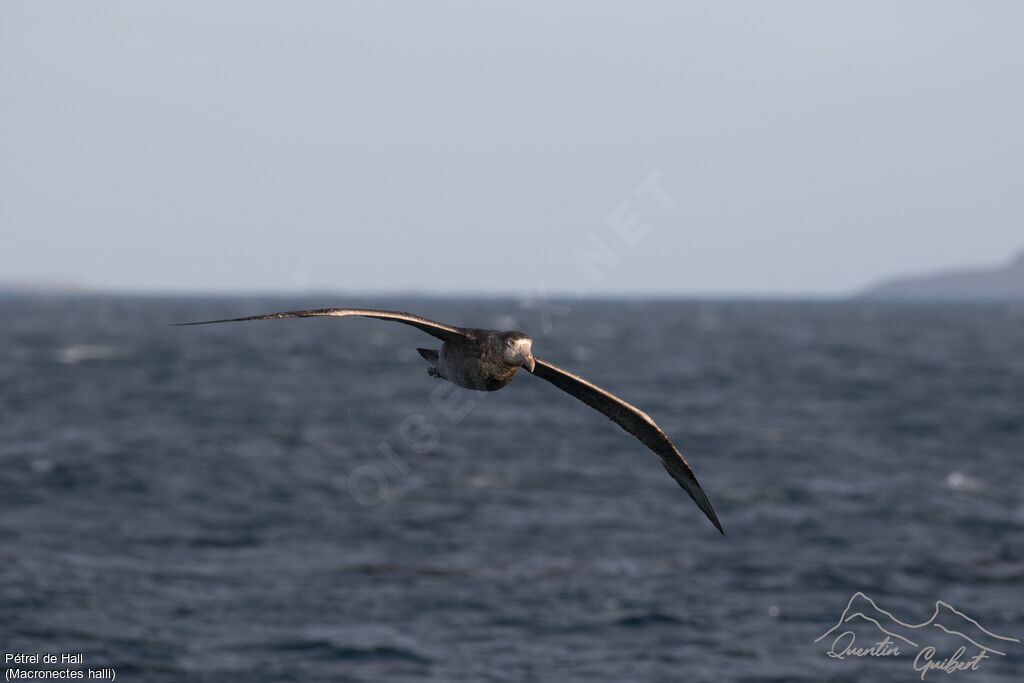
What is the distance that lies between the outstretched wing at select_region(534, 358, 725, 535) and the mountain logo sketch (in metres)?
14.9

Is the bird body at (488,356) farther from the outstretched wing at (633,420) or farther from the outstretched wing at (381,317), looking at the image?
the outstretched wing at (633,420)

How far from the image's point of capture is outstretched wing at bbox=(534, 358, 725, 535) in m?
10.1

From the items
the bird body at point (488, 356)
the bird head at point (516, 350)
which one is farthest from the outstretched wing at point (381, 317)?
the bird head at point (516, 350)

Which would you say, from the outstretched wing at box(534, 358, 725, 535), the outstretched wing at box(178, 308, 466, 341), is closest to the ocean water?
the outstretched wing at box(534, 358, 725, 535)

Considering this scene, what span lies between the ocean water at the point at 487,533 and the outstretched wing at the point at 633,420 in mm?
11981

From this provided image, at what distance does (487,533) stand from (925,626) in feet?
37.1

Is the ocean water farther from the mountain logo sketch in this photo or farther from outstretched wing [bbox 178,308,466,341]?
outstretched wing [bbox 178,308,466,341]

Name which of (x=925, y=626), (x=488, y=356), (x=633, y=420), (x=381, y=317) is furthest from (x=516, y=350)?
(x=925, y=626)

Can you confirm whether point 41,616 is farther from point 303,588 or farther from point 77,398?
point 77,398

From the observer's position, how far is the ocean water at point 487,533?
23594 millimetres

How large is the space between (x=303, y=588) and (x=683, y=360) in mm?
72748

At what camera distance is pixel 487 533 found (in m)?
32.2

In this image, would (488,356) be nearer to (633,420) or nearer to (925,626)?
(633,420)

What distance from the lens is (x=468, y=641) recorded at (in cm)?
2386
